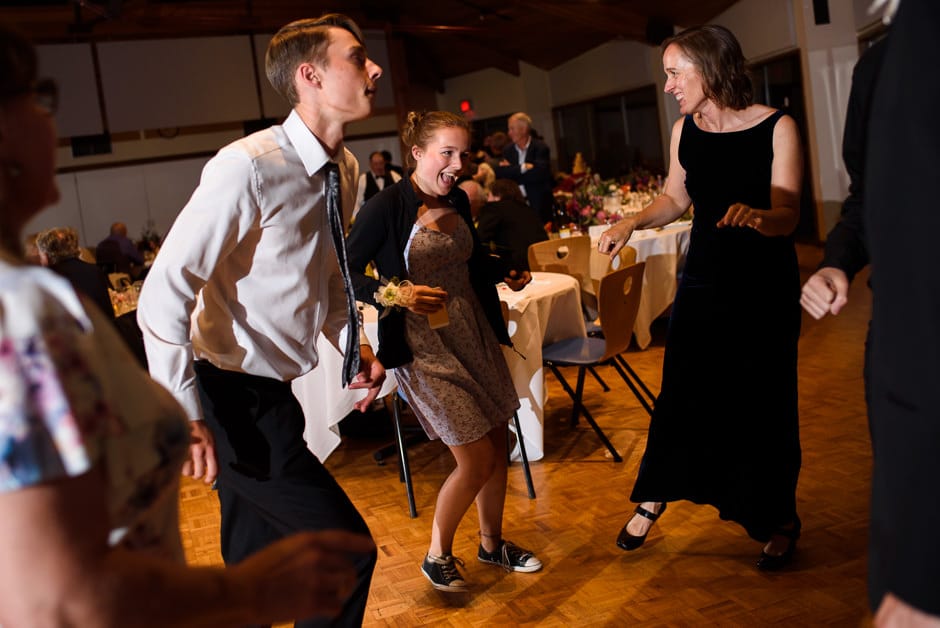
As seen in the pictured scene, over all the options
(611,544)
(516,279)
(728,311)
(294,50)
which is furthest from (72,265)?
(728,311)

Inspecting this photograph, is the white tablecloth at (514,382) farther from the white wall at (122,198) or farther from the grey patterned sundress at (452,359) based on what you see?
the white wall at (122,198)

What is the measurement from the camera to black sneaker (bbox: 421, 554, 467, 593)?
10.9 feet

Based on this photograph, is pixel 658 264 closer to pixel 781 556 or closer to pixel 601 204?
pixel 601 204

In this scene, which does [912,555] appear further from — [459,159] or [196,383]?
[459,159]

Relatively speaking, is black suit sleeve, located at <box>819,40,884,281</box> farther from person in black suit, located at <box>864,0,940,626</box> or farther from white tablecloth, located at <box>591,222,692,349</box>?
white tablecloth, located at <box>591,222,692,349</box>

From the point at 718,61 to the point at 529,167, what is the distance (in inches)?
292

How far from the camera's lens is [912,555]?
0.95 meters

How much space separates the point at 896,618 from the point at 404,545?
122 inches

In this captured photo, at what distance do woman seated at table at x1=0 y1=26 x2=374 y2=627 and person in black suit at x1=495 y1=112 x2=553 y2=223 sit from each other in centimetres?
943

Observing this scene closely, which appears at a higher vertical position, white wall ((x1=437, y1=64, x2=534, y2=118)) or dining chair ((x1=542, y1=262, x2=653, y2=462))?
white wall ((x1=437, y1=64, x2=534, y2=118))

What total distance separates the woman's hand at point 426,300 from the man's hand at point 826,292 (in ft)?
5.45

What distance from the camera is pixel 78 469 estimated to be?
33.1 inches

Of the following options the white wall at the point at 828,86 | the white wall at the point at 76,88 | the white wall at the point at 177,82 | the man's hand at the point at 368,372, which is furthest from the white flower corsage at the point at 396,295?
the white wall at the point at 177,82

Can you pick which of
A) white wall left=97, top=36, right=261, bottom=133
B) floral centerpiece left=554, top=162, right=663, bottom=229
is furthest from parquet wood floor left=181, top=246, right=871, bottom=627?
white wall left=97, top=36, right=261, bottom=133
